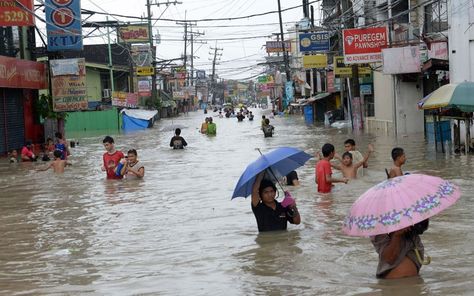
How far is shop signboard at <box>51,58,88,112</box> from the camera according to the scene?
3006cm

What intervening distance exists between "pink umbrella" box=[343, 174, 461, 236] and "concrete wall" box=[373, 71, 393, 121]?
30.0m

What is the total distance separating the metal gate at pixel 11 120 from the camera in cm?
2833

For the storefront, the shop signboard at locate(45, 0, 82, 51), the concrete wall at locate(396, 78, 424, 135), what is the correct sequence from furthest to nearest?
the concrete wall at locate(396, 78, 424, 135)
the storefront
the shop signboard at locate(45, 0, 82, 51)

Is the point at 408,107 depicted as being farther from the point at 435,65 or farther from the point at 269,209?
the point at 269,209

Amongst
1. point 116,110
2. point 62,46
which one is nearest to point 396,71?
point 62,46

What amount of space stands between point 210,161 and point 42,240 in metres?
13.3

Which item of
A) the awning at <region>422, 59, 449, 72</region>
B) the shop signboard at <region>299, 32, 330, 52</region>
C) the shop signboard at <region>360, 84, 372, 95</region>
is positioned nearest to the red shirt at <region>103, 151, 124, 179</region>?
the awning at <region>422, 59, 449, 72</region>

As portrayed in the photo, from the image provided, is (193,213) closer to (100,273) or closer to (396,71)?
(100,273)

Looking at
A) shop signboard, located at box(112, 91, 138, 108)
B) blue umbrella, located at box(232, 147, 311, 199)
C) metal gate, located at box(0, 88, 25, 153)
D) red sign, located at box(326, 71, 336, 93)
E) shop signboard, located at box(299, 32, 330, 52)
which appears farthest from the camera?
shop signboard, located at box(112, 91, 138, 108)

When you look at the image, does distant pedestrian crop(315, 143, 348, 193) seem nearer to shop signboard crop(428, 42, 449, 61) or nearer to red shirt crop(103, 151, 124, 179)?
red shirt crop(103, 151, 124, 179)

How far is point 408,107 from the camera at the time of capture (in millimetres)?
33344

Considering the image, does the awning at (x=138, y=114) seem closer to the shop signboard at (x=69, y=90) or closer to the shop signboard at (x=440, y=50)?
the shop signboard at (x=69, y=90)

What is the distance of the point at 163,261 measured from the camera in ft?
28.6

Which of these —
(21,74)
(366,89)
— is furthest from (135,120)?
(21,74)
